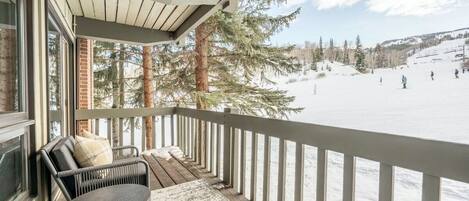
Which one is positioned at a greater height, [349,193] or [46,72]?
[46,72]

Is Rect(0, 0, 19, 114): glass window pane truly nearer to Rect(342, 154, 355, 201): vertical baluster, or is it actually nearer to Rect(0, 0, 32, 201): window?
Rect(0, 0, 32, 201): window

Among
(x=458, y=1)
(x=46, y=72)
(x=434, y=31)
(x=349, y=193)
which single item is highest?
(x=458, y=1)

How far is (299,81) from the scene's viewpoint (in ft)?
29.8

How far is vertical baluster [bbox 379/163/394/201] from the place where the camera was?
1.63 metres

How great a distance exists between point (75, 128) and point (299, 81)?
6.55 m

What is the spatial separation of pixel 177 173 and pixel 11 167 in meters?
2.24

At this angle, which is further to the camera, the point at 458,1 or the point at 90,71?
the point at 458,1

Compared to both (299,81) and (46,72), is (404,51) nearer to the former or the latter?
(299,81)

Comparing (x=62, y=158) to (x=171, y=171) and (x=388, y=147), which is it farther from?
(x=388, y=147)

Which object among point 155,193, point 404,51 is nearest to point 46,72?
point 155,193

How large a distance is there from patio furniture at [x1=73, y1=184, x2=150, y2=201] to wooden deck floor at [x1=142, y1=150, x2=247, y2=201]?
3.92 ft

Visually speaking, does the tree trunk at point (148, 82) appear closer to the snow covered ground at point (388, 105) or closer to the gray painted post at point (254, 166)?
the snow covered ground at point (388, 105)

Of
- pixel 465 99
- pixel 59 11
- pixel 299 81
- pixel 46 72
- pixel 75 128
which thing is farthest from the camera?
pixel 299 81

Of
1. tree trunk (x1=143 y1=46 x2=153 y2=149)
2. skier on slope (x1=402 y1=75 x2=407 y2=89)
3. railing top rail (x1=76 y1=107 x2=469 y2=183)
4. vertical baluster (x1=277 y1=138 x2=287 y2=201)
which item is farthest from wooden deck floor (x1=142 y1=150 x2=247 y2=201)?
skier on slope (x1=402 y1=75 x2=407 y2=89)
